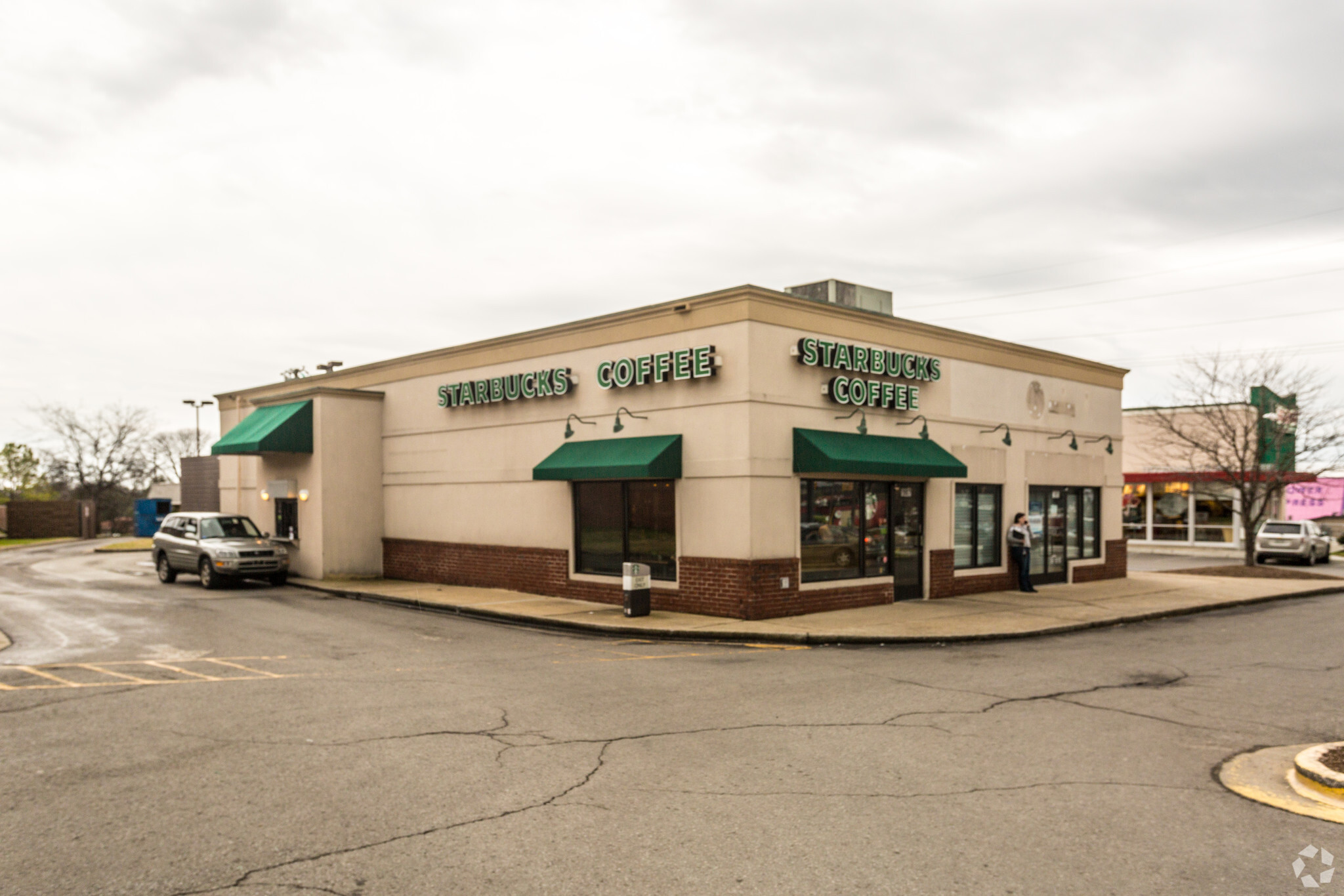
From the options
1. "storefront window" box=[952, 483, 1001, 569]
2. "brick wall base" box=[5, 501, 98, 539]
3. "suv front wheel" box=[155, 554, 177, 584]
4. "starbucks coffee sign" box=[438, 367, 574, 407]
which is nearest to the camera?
"starbucks coffee sign" box=[438, 367, 574, 407]

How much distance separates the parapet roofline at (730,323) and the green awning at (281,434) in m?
1.30

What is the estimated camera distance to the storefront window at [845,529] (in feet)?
56.5

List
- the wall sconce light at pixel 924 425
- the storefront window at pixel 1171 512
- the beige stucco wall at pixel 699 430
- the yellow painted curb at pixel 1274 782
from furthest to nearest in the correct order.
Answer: the storefront window at pixel 1171 512
the wall sconce light at pixel 924 425
the beige stucco wall at pixel 699 430
the yellow painted curb at pixel 1274 782

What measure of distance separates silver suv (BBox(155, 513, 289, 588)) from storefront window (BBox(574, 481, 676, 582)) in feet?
29.5

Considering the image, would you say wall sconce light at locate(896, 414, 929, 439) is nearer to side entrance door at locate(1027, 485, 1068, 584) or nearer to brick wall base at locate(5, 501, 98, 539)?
side entrance door at locate(1027, 485, 1068, 584)

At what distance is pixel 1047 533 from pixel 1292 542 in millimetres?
16456

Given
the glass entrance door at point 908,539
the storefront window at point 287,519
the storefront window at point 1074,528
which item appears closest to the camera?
the glass entrance door at point 908,539

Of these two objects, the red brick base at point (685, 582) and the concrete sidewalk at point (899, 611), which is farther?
the red brick base at point (685, 582)

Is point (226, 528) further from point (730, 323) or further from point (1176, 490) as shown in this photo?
point (1176, 490)

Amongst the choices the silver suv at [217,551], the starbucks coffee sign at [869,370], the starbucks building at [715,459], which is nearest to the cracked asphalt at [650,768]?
the starbucks building at [715,459]

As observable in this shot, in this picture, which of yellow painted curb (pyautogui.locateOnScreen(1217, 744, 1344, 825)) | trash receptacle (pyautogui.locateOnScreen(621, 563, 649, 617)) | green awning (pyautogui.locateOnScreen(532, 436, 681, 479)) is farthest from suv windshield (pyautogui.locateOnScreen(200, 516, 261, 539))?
yellow painted curb (pyautogui.locateOnScreen(1217, 744, 1344, 825))

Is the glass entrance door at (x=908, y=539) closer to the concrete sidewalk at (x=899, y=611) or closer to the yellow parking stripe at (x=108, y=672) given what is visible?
the concrete sidewalk at (x=899, y=611)

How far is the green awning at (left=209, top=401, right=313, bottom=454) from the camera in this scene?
23.9 metres

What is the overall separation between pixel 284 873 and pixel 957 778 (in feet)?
15.2
